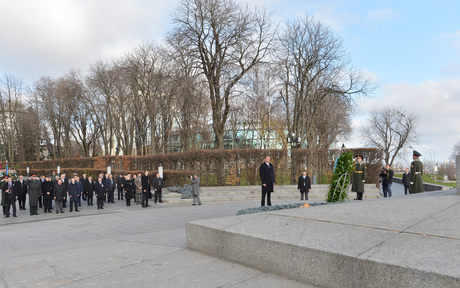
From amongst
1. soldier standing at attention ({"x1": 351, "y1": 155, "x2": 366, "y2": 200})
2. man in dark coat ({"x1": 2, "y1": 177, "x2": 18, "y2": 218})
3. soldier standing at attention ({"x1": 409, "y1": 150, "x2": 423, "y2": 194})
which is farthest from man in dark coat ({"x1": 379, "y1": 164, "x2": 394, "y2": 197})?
man in dark coat ({"x1": 2, "y1": 177, "x2": 18, "y2": 218})

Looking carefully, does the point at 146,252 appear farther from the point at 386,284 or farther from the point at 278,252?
the point at 386,284

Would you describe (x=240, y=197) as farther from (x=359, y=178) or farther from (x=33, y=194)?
(x=33, y=194)

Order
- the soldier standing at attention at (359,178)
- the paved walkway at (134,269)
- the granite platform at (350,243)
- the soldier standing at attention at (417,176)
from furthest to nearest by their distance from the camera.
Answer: the soldier standing at attention at (359,178)
the soldier standing at attention at (417,176)
the paved walkway at (134,269)
the granite platform at (350,243)

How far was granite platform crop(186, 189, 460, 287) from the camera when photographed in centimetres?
343

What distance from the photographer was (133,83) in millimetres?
38344

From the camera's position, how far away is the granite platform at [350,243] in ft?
11.2

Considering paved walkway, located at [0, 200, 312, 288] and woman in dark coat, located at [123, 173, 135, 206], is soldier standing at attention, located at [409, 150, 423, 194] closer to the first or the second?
paved walkway, located at [0, 200, 312, 288]

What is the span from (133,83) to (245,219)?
35485 mm

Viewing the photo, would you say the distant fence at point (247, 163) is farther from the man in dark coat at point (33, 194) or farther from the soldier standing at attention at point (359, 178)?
the soldier standing at attention at point (359, 178)

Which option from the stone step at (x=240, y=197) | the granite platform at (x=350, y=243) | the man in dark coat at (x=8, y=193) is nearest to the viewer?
the granite platform at (x=350, y=243)

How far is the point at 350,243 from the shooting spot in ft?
13.5

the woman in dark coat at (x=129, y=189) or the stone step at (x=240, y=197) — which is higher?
the woman in dark coat at (x=129, y=189)

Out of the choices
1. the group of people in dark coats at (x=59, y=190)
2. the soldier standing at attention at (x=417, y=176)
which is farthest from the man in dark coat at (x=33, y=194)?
the soldier standing at attention at (x=417, y=176)

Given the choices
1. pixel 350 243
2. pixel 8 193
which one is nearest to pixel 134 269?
pixel 350 243
